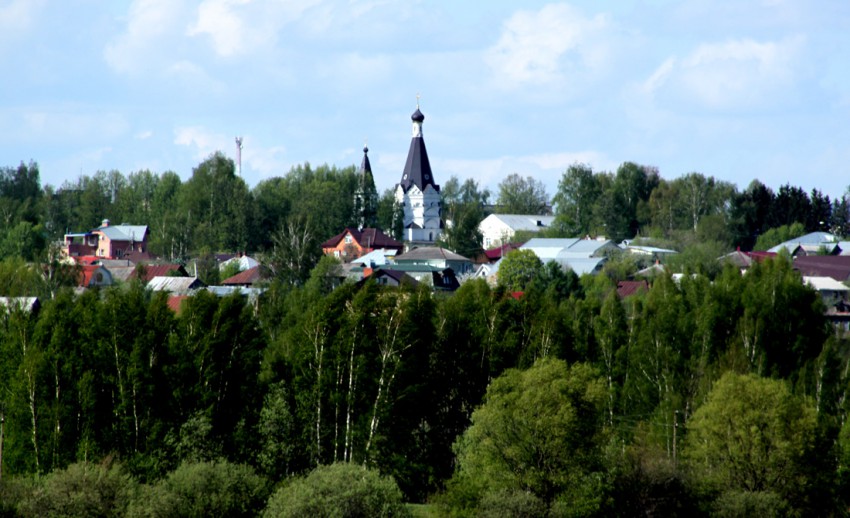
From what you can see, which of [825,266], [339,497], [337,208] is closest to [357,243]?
[337,208]

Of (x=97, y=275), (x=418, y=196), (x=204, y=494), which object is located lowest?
(x=204, y=494)

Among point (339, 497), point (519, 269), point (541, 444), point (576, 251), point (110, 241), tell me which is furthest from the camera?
point (110, 241)

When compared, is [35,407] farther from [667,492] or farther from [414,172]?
[414,172]

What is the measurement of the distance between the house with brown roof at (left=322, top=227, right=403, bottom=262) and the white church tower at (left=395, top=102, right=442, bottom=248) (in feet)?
32.2

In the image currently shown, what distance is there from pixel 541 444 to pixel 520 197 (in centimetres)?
9750

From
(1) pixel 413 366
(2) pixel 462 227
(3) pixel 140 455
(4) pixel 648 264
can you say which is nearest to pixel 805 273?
(4) pixel 648 264

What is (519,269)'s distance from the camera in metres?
70.8

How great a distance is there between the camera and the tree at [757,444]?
29.8 m

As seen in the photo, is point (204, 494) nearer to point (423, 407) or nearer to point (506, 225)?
point (423, 407)

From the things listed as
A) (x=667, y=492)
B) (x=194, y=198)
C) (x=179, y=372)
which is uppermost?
(x=194, y=198)

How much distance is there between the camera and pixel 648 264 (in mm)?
81125

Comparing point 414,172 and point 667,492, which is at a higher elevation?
point 414,172

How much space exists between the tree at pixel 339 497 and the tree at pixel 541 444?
97.1 inches

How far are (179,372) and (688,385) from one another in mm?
14685
